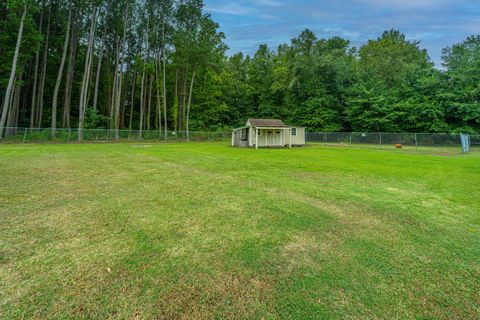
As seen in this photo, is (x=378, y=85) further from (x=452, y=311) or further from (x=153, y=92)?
(x=452, y=311)

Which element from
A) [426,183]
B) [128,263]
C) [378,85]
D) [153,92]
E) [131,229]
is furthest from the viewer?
[153,92]

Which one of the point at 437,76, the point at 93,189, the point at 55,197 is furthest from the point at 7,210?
the point at 437,76

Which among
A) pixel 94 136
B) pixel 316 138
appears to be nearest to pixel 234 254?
pixel 94 136

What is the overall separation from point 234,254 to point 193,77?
28406 millimetres

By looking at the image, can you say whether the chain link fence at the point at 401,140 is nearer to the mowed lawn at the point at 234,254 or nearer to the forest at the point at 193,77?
the forest at the point at 193,77

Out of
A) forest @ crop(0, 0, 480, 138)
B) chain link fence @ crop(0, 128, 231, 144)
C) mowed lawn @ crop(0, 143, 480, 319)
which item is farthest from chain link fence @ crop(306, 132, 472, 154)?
mowed lawn @ crop(0, 143, 480, 319)

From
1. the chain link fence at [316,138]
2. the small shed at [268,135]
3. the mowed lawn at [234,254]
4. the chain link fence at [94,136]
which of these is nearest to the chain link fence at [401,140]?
the chain link fence at [316,138]

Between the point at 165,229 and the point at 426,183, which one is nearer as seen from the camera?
the point at 165,229

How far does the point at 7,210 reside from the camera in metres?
3.70

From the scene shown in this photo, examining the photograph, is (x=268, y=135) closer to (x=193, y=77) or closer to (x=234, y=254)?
(x=193, y=77)

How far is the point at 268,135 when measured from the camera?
2180 centimetres

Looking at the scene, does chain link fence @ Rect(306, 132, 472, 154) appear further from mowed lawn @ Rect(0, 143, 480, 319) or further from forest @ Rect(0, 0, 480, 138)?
mowed lawn @ Rect(0, 143, 480, 319)

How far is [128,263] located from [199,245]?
76 centimetres

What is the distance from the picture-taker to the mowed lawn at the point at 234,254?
1.87 meters
